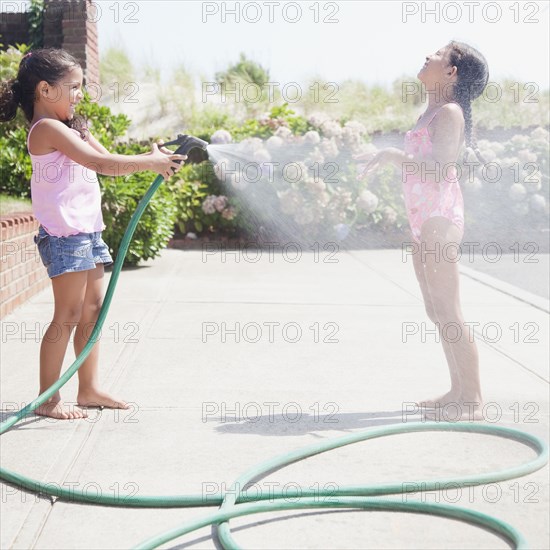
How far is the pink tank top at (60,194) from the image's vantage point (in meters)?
3.93

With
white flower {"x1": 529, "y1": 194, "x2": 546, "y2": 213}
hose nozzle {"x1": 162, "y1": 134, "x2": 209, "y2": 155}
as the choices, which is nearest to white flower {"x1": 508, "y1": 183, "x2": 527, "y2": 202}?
white flower {"x1": 529, "y1": 194, "x2": 546, "y2": 213}

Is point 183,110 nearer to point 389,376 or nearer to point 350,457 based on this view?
point 389,376

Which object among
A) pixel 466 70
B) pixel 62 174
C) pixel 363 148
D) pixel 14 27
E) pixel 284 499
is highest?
pixel 14 27

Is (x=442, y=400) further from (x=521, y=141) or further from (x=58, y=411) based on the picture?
(x=521, y=141)

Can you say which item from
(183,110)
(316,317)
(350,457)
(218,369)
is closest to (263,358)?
(218,369)

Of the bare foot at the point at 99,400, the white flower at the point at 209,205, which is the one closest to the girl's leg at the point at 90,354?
the bare foot at the point at 99,400

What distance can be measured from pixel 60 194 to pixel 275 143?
7837 mm

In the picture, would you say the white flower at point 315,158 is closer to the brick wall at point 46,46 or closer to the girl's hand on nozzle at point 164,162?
the brick wall at point 46,46

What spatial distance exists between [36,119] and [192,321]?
A: 2635mm

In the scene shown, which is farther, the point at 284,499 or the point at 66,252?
the point at 66,252

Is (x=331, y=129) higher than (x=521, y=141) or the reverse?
higher

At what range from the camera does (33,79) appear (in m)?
3.95

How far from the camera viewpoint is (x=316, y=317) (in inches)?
259

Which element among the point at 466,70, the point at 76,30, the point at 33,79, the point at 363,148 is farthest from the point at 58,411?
the point at 76,30
